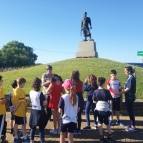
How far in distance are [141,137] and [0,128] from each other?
3.73 meters

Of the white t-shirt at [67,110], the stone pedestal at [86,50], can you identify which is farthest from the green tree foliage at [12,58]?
the white t-shirt at [67,110]

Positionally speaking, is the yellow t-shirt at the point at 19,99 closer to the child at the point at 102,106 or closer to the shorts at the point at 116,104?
the child at the point at 102,106

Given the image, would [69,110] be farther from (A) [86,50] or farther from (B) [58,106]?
(A) [86,50]

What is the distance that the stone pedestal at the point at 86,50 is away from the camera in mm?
27312

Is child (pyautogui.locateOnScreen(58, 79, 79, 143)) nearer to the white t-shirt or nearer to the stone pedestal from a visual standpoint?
the white t-shirt

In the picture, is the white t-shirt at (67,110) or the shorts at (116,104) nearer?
the white t-shirt at (67,110)

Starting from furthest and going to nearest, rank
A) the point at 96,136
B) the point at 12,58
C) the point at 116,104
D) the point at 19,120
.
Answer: the point at 12,58 → the point at 116,104 → the point at 96,136 → the point at 19,120

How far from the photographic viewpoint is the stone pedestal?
2731 cm

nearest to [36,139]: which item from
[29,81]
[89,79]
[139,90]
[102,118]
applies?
[102,118]

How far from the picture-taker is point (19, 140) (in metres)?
5.55

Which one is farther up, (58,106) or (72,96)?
(72,96)

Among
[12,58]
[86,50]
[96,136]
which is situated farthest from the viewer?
[12,58]

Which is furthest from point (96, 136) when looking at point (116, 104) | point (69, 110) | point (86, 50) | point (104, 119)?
point (86, 50)

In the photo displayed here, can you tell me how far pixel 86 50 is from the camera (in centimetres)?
2730
